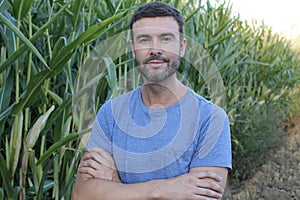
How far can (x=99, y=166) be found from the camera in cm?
85

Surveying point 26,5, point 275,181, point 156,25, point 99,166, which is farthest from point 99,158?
point 275,181

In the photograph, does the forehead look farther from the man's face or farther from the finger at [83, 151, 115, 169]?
the finger at [83, 151, 115, 169]

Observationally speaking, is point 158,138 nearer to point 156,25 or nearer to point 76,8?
point 156,25

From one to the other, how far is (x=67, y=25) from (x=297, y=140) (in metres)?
2.68

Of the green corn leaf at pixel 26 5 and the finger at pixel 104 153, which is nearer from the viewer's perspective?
the finger at pixel 104 153

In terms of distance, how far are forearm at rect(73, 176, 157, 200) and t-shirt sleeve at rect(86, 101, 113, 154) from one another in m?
0.06

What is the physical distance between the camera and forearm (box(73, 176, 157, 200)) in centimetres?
80

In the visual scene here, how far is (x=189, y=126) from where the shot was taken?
840 mm

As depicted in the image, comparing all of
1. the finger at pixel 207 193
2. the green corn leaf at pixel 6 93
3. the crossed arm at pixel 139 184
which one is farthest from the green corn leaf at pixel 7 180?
the finger at pixel 207 193

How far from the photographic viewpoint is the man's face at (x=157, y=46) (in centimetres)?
80

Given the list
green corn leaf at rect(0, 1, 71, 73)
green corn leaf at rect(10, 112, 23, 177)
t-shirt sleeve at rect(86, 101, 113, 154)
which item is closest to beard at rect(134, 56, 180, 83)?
t-shirt sleeve at rect(86, 101, 113, 154)

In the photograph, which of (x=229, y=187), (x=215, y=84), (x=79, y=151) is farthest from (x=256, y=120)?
(x=79, y=151)

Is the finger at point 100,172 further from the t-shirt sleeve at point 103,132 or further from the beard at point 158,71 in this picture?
the beard at point 158,71

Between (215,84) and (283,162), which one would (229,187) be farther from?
(215,84)
